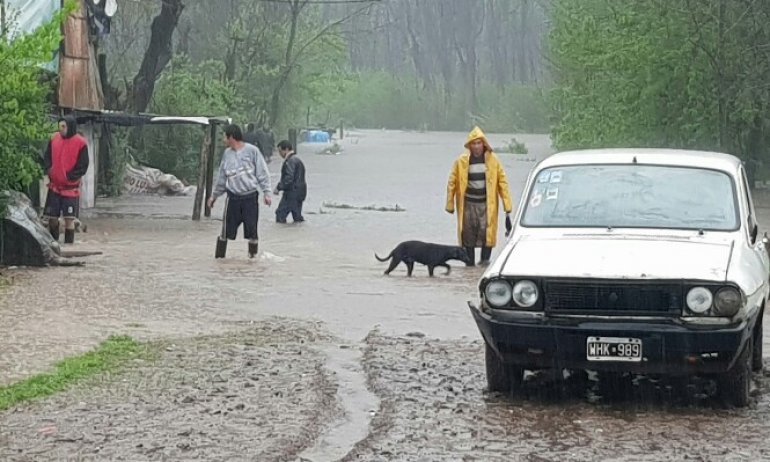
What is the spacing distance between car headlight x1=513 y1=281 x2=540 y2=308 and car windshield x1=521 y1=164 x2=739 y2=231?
1200mm

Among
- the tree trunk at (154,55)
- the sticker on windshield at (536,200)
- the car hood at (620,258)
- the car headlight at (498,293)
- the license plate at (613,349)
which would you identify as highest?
the tree trunk at (154,55)

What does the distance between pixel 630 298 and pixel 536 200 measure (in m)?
1.74

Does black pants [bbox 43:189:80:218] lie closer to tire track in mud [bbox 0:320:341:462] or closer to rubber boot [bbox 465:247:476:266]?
rubber boot [bbox 465:247:476:266]

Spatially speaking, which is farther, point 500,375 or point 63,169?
point 63,169

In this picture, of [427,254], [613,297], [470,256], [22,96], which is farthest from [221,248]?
[613,297]

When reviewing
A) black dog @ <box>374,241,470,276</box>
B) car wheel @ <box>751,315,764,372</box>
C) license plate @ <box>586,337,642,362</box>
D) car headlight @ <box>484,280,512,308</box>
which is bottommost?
black dog @ <box>374,241,470,276</box>

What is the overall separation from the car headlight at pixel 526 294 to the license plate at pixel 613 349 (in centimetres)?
39

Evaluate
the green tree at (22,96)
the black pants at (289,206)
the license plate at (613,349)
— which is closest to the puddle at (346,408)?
the license plate at (613,349)

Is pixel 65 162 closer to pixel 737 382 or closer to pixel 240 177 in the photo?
pixel 240 177

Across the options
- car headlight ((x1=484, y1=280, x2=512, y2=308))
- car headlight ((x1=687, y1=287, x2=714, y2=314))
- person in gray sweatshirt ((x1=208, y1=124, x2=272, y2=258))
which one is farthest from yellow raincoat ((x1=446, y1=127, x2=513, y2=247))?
car headlight ((x1=687, y1=287, x2=714, y2=314))

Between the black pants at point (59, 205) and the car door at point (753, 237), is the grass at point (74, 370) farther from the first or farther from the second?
the black pants at point (59, 205)

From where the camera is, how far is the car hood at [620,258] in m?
7.99

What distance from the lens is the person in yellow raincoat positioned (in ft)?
56.2

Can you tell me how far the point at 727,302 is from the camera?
7.86 meters
